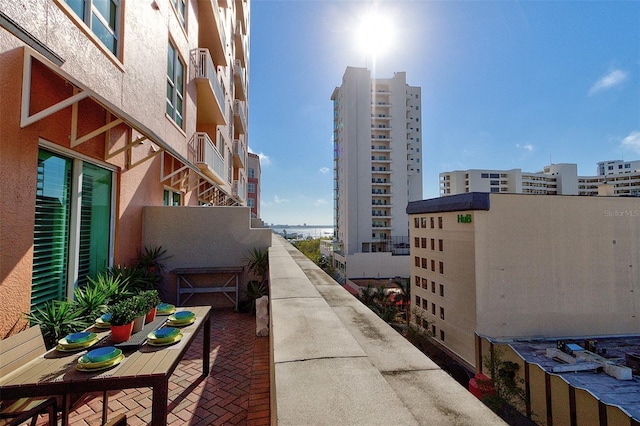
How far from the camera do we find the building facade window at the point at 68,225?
3.71 metres

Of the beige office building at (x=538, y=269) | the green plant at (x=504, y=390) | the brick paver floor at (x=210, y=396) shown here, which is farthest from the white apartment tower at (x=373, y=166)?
the brick paver floor at (x=210, y=396)

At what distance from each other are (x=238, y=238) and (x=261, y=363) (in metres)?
3.74

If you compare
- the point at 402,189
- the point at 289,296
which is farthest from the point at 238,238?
the point at 402,189

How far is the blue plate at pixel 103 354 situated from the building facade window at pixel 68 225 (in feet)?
7.11

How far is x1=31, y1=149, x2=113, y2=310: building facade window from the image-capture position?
3.71 m

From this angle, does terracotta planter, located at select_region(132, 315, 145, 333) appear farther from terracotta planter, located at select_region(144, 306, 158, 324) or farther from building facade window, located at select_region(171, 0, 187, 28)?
building facade window, located at select_region(171, 0, 187, 28)

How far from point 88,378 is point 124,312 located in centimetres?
68

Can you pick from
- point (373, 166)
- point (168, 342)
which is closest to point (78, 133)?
point (168, 342)

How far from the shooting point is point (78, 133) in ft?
14.1

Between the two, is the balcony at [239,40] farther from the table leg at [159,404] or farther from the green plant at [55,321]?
the table leg at [159,404]

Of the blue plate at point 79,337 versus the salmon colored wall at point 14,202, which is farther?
the salmon colored wall at point 14,202

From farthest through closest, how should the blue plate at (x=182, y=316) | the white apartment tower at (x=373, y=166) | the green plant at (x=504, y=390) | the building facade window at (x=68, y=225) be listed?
the white apartment tower at (x=373, y=166) < the green plant at (x=504, y=390) < the building facade window at (x=68, y=225) < the blue plate at (x=182, y=316)

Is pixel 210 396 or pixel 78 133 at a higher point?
pixel 78 133

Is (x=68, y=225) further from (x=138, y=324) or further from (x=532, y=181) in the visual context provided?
(x=532, y=181)
